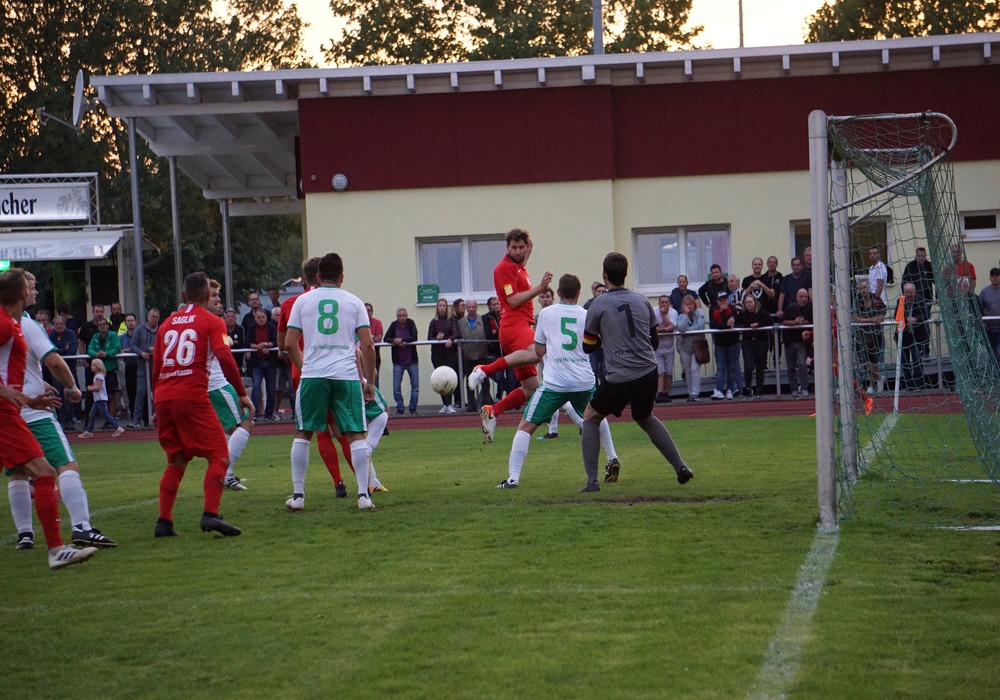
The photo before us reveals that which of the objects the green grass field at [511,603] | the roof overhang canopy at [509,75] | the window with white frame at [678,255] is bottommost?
the green grass field at [511,603]

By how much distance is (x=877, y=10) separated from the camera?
4706cm

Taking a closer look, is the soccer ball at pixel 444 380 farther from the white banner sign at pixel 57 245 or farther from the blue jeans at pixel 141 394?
the white banner sign at pixel 57 245

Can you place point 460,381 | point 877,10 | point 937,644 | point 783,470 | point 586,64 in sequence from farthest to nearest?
point 877,10
point 586,64
point 460,381
point 783,470
point 937,644

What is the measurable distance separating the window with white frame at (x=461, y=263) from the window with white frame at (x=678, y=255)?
9.24 feet

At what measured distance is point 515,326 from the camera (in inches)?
448

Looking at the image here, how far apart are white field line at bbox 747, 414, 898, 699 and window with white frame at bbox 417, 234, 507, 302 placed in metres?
16.4

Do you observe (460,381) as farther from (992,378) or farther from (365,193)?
(992,378)

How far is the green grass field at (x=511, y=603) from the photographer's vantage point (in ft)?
15.0

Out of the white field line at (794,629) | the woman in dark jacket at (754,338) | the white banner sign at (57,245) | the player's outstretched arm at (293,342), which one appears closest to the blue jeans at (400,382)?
the woman in dark jacket at (754,338)

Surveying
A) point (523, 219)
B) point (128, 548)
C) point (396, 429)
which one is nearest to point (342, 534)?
point (128, 548)

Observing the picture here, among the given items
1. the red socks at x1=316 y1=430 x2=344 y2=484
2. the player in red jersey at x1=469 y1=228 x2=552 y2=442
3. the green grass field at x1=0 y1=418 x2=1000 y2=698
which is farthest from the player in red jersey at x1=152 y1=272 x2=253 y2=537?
the player in red jersey at x1=469 y1=228 x2=552 y2=442

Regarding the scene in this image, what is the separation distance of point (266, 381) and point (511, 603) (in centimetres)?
1532

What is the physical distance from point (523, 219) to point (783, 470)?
43.3 ft

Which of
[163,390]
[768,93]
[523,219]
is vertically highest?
[768,93]
